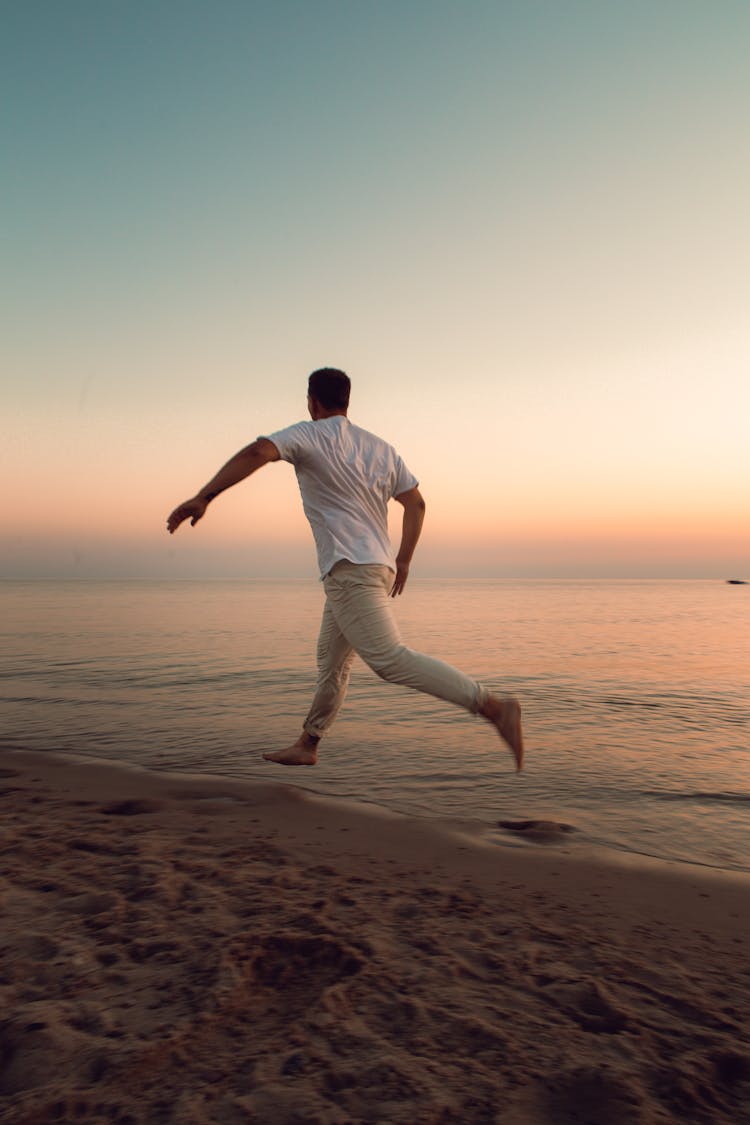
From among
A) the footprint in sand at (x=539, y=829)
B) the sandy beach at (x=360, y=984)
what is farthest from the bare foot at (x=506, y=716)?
the sandy beach at (x=360, y=984)

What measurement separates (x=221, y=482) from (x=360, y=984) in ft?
7.49

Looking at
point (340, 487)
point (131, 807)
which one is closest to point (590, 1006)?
point (340, 487)

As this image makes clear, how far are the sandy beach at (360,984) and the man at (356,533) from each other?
2.71 ft

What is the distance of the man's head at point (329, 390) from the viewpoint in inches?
158

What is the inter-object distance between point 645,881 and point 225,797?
235cm

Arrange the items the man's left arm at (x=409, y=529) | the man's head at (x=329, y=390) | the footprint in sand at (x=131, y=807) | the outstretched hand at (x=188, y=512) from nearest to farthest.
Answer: the outstretched hand at (x=188, y=512), the footprint in sand at (x=131, y=807), the man's head at (x=329, y=390), the man's left arm at (x=409, y=529)

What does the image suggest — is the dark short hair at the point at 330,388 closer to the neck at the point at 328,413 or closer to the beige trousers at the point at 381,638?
the neck at the point at 328,413

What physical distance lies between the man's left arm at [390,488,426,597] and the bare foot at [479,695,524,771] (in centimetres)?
89

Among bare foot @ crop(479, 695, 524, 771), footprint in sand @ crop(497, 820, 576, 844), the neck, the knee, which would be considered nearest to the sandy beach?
footprint in sand @ crop(497, 820, 576, 844)

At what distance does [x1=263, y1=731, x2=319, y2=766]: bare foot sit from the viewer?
4.50 m

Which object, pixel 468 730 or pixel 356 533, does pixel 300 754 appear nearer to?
pixel 356 533

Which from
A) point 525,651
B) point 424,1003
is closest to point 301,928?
point 424,1003

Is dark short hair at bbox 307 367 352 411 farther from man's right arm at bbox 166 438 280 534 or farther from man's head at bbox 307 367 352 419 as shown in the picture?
man's right arm at bbox 166 438 280 534

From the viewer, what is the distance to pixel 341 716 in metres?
7.30
